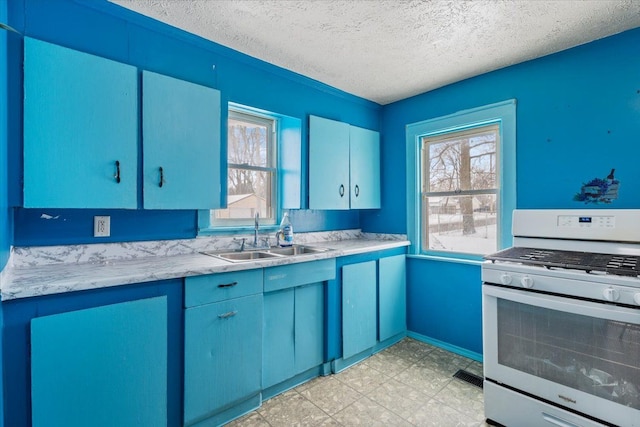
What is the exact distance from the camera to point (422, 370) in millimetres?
2463

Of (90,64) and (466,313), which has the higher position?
(90,64)

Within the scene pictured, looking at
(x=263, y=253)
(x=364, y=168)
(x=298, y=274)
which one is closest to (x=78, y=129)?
(x=263, y=253)

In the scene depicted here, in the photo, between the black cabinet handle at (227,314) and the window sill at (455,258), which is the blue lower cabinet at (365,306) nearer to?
the window sill at (455,258)

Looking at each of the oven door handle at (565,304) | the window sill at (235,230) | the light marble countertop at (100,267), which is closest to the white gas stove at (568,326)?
A: the oven door handle at (565,304)

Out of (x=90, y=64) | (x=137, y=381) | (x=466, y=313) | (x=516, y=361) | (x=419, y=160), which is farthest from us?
(x=419, y=160)

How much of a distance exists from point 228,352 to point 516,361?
66.7 inches

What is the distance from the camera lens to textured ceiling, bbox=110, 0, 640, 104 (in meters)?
1.75

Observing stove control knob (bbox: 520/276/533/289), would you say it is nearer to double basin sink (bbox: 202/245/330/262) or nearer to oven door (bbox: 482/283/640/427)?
oven door (bbox: 482/283/640/427)

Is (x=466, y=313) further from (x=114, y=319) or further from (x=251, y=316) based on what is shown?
(x=114, y=319)

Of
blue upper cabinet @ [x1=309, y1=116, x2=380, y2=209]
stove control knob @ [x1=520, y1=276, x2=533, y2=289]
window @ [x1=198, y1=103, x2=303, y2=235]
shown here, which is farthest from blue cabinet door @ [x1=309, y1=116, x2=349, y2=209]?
stove control knob @ [x1=520, y1=276, x2=533, y2=289]

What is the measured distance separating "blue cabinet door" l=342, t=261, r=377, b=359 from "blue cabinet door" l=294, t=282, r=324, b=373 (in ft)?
0.75

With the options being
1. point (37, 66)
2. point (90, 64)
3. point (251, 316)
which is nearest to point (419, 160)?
point (251, 316)

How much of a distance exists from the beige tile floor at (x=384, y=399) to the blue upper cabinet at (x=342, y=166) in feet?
4.81

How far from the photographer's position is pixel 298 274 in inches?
85.0
